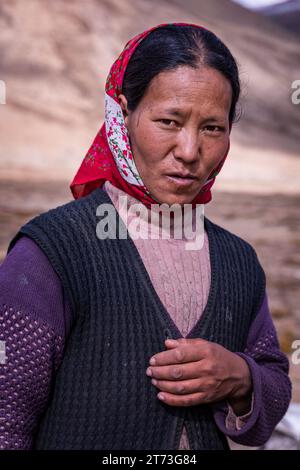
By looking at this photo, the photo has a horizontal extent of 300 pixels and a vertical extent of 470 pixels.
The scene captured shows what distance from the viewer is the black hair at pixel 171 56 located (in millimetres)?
Answer: 1596

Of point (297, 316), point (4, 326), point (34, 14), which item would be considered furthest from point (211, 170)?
point (34, 14)

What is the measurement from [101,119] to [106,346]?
16.0m

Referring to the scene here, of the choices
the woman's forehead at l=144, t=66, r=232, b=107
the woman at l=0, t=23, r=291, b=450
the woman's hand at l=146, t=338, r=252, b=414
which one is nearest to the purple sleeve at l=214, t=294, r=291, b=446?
the woman at l=0, t=23, r=291, b=450

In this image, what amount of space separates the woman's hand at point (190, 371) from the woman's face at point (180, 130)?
0.36 metres

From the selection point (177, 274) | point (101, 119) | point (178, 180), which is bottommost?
point (177, 274)

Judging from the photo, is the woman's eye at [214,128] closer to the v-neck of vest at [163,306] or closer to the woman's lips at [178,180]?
the woman's lips at [178,180]

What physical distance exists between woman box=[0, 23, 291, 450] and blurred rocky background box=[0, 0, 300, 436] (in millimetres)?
2954

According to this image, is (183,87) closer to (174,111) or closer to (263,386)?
(174,111)

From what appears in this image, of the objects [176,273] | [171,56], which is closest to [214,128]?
[171,56]

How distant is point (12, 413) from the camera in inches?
56.4

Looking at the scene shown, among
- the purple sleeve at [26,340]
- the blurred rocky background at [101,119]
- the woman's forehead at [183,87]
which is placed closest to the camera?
the purple sleeve at [26,340]

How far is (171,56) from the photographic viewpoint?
1593 millimetres

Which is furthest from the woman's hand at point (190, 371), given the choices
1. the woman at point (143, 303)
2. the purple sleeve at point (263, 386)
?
the purple sleeve at point (263, 386)

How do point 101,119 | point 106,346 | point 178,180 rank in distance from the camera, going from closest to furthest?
point 106,346 → point 178,180 → point 101,119
